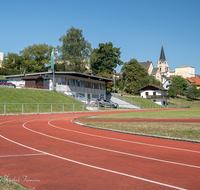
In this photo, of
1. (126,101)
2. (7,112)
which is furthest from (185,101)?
(7,112)

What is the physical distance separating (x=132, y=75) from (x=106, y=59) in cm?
1395

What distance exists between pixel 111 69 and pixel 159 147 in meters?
73.7

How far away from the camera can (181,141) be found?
410 inches

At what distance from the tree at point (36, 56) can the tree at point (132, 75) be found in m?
30.6

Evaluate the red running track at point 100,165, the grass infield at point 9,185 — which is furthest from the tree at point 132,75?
the grass infield at point 9,185

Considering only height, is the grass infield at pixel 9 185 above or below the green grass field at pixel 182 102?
above

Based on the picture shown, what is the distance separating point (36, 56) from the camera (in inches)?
2945

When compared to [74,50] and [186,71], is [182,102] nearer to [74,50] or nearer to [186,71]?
[74,50]

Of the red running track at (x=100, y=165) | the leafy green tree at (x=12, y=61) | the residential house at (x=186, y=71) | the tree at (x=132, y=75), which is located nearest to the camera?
the red running track at (x=100, y=165)

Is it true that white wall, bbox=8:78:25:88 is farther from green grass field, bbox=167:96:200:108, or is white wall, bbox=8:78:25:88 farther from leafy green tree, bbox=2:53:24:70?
green grass field, bbox=167:96:200:108

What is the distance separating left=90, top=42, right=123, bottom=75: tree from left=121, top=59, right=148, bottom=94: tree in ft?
27.5

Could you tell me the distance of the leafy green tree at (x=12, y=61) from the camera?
73681 mm

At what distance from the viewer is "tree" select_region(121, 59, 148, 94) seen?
87750mm

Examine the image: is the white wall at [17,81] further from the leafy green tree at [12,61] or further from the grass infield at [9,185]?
the grass infield at [9,185]
